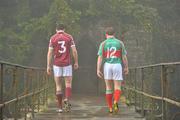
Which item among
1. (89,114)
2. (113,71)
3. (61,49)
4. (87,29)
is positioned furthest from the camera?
(87,29)

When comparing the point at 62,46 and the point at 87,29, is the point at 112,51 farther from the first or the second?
the point at 87,29

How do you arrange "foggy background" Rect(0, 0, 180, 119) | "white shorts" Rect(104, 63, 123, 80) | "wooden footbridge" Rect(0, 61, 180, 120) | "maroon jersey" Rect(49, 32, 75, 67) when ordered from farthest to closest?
1. "foggy background" Rect(0, 0, 180, 119)
2. "maroon jersey" Rect(49, 32, 75, 67)
3. "white shorts" Rect(104, 63, 123, 80)
4. "wooden footbridge" Rect(0, 61, 180, 120)

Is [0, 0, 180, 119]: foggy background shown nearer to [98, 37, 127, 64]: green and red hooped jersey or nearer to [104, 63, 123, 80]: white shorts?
[98, 37, 127, 64]: green and red hooped jersey

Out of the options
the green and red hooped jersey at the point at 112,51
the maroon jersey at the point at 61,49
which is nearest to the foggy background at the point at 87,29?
the maroon jersey at the point at 61,49

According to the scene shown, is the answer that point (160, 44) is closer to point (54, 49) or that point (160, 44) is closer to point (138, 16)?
point (138, 16)

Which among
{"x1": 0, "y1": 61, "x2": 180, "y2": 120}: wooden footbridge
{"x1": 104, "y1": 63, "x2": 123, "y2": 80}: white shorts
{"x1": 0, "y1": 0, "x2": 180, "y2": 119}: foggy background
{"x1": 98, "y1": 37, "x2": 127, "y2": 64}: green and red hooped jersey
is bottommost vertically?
{"x1": 0, "y1": 61, "x2": 180, "y2": 120}: wooden footbridge

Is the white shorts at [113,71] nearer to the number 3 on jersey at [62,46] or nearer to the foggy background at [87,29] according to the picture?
the number 3 on jersey at [62,46]

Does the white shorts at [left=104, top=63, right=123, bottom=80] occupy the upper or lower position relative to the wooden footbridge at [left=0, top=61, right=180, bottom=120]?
A: upper

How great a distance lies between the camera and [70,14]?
18.2 m

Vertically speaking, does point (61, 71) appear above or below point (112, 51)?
below

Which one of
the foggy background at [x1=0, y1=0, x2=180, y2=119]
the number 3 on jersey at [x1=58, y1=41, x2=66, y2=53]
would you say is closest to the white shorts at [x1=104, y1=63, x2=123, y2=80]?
the number 3 on jersey at [x1=58, y1=41, x2=66, y2=53]

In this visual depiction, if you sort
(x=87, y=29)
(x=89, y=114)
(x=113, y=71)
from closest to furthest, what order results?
(x=113, y=71), (x=89, y=114), (x=87, y=29)

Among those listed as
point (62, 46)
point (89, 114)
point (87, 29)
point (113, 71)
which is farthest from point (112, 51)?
point (87, 29)

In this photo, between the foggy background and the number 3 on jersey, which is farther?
the foggy background
